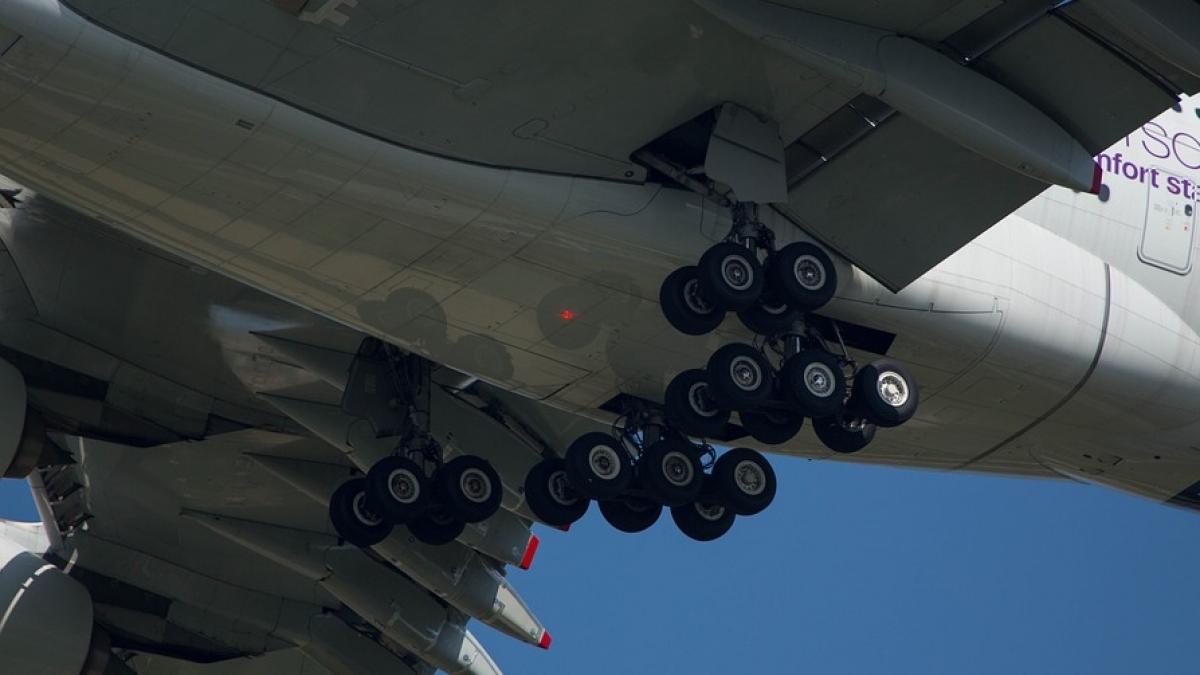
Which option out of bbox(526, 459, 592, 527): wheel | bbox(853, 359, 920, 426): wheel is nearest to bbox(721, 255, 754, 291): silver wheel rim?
bbox(853, 359, 920, 426): wheel

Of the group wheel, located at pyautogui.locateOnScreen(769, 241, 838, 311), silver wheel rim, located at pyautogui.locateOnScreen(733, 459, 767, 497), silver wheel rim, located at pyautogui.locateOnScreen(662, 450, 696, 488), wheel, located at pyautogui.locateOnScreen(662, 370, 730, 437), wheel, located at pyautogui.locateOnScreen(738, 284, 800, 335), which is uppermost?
wheel, located at pyautogui.locateOnScreen(769, 241, 838, 311)

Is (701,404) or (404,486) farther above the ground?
(701,404)

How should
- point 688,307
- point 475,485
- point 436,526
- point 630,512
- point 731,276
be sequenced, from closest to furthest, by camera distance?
point 731,276, point 688,307, point 630,512, point 475,485, point 436,526

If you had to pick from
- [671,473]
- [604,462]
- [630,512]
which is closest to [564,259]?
[604,462]

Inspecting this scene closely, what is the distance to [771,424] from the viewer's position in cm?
1925

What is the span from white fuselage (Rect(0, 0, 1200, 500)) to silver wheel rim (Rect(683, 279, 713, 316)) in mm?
517

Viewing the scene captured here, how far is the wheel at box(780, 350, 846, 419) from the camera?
18641 millimetres

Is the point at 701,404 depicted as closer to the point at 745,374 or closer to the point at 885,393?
the point at 745,374

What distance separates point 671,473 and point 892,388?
2.44 metres

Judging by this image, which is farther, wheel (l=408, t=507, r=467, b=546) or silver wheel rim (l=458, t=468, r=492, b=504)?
wheel (l=408, t=507, r=467, b=546)

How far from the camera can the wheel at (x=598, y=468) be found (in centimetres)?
1997

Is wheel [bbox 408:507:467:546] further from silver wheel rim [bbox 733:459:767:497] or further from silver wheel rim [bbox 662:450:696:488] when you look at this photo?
silver wheel rim [bbox 733:459:767:497]

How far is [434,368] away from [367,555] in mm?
4273

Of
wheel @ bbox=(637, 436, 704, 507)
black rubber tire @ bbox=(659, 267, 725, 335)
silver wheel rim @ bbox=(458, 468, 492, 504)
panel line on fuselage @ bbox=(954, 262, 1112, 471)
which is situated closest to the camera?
black rubber tire @ bbox=(659, 267, 725, 335)
